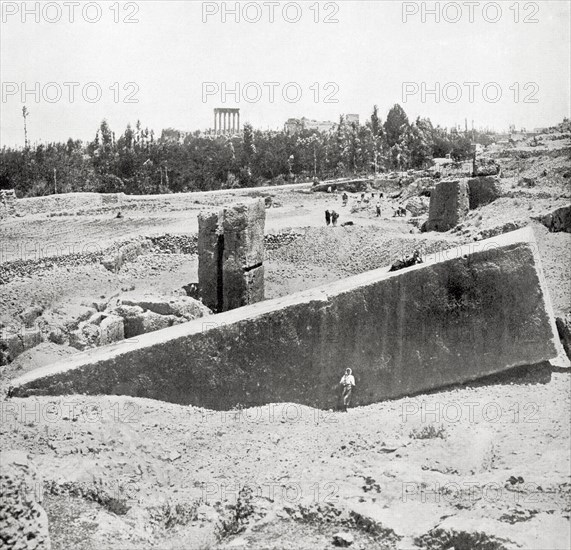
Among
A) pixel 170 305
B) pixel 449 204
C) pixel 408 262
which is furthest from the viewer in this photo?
pixel 449 204

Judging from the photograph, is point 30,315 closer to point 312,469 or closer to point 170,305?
point 170,305

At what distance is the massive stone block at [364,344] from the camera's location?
20.5 feet

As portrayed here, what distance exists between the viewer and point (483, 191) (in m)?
17.5

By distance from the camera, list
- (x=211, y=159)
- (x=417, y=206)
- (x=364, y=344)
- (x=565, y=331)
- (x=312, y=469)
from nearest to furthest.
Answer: (x=312, y=469), (x=364, y=344), (x=565, y=331), (x=417, y=206), (x=211, y=159)

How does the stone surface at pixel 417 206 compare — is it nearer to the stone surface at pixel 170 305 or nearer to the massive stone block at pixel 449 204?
the massive stone block at pixel 449 204

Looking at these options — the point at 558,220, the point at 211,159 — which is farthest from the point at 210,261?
the point at 211,159

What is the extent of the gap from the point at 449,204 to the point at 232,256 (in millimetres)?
7376

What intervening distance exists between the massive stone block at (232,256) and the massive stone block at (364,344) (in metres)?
5.47

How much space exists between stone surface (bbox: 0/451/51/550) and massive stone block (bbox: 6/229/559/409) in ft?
8.39

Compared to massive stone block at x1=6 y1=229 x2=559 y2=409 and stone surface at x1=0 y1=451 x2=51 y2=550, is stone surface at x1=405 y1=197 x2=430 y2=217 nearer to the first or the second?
massive stone block at x1=6 y1=229 x2=559 y2=409

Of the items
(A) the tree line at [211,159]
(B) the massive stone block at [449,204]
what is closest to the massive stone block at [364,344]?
(B) the massive stone block at [449,204]

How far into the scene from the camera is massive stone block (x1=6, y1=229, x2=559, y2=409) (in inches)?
246

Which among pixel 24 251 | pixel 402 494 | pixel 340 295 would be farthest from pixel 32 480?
pixel 24 251

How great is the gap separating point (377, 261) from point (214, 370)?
10.1 metres
